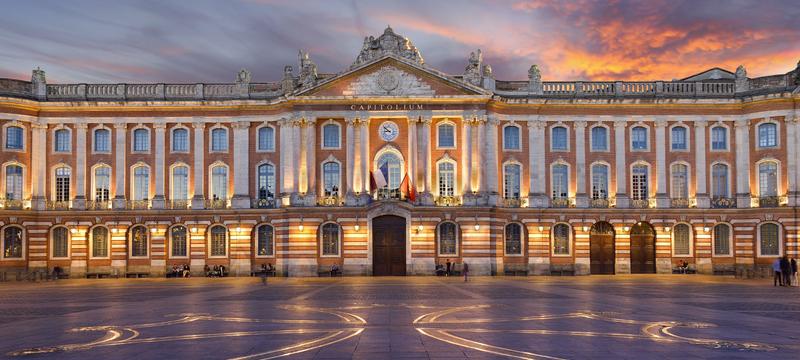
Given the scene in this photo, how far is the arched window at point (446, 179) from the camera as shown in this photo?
70.5m

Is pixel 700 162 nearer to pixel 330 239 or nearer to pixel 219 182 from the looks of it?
pixel 330 239

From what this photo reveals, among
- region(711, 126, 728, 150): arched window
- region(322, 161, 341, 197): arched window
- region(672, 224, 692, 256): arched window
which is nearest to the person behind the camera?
region(322, 161, 341, 197): arched window

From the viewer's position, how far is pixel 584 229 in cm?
7206

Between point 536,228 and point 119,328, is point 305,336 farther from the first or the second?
point 536,228

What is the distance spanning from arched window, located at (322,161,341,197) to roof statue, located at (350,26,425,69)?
807cm

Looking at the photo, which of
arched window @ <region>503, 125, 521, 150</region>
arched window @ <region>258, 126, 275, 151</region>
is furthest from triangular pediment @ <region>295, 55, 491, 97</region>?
arched window @ <region>258, 126, 275, 151</region>

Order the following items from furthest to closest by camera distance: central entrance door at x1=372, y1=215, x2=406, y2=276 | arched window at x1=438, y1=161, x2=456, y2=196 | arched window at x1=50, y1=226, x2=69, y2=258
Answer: arched window at x1=50, y1=226, x2=69, y2=258 → arched window at x1=438, y1=161, x2=456, y2=196 → central entrance door at x1=372, y1=215, x2=406, y2=276

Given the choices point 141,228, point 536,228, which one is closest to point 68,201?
point 141,228

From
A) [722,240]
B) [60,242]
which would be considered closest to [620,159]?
[722,240]

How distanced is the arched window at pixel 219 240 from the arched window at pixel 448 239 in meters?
17.6

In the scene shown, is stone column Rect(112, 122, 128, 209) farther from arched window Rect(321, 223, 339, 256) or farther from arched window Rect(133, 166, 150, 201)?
arched window Rect(321, 223, 339, 256)

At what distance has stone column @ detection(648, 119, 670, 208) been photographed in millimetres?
72312

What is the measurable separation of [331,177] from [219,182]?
9.65 m

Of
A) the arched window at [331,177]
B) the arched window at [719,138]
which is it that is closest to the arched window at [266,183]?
the arched window at [331,177]
